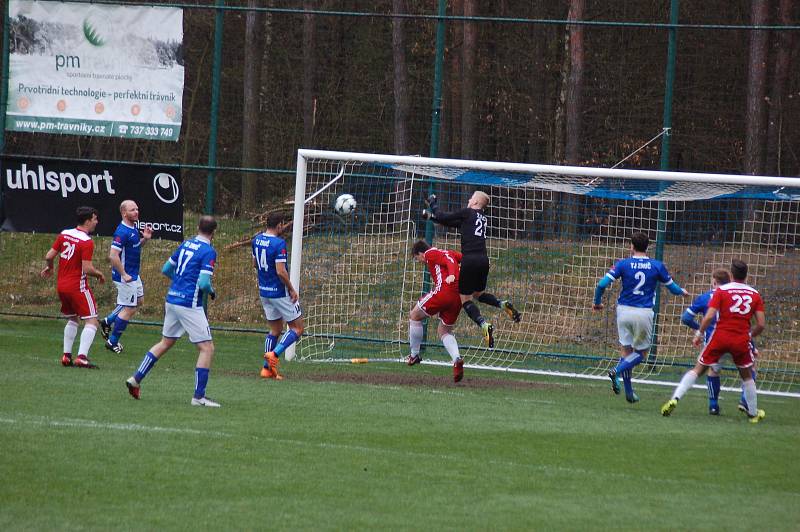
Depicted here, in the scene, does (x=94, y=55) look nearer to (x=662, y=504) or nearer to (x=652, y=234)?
(x=652, y=234)

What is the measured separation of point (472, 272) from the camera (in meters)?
14.5

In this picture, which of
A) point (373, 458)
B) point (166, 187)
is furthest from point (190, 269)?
point (166, 187)

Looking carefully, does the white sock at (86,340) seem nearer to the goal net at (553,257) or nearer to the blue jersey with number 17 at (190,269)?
the goal net at (553,257)

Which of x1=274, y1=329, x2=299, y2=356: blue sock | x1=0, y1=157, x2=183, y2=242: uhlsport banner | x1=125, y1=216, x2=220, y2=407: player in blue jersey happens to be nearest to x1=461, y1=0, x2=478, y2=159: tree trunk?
x1=0, y1=157, x2=183, y2=242: uhlsport banner

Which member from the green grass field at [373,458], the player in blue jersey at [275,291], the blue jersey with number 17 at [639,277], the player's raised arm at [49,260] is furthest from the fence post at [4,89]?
the blue jersey with number 17 at [639,277]

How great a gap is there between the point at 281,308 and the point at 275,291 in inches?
9.8

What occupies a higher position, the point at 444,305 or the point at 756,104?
the point at 756,104

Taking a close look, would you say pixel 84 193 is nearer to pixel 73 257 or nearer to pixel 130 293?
pixel 130 293

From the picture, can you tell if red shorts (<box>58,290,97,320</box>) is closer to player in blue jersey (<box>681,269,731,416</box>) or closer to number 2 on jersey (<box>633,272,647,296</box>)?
number 2 on jersey (<box>633,272,647,296</box>)

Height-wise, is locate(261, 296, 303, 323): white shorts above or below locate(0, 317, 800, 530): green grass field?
above

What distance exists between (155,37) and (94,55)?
104 cm

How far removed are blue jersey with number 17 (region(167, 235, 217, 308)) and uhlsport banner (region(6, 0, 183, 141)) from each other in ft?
22.6

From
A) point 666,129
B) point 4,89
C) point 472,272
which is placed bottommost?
point 472,272

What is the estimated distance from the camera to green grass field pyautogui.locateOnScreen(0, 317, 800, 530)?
6996 millimetres
